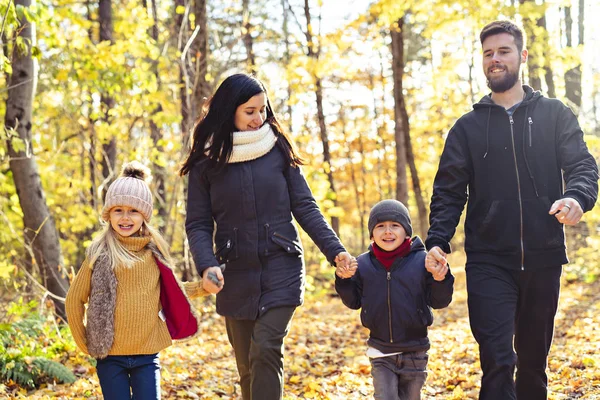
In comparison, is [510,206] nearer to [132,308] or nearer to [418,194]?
[132,308]

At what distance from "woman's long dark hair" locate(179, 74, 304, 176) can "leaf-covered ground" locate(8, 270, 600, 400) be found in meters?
2.88

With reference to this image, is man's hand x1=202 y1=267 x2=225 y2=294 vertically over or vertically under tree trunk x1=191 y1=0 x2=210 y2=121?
under

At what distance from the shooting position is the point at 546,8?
386 inches

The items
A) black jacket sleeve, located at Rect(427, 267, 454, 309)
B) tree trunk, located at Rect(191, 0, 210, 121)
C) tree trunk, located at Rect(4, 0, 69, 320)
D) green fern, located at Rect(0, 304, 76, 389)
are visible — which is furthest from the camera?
tree trunk, located at Rect(191, 0, 210, 121)

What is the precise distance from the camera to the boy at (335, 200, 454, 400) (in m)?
4.11

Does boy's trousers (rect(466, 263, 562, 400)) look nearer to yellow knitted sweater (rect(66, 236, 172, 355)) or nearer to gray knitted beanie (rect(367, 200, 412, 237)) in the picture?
gray knitted beanie (rect(367, 200, 412, 237))

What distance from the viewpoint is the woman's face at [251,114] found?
4.21 m

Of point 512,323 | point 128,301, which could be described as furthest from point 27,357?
point 512,323

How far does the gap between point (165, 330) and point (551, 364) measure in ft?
15.5

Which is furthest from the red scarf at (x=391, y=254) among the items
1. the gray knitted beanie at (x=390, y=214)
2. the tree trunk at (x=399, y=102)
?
the tree trunk at (x=399, y=102)

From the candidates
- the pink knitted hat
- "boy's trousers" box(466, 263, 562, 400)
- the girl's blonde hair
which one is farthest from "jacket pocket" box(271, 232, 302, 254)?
"boy's trousers" box(466, 263, 562, 400)

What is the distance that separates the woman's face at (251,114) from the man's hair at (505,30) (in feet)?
4.94

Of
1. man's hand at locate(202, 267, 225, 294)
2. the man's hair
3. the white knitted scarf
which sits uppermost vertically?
the man's hair

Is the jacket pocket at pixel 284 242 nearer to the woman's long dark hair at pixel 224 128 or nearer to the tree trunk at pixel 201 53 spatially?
the woman's long dark hair at pixel 224 128
